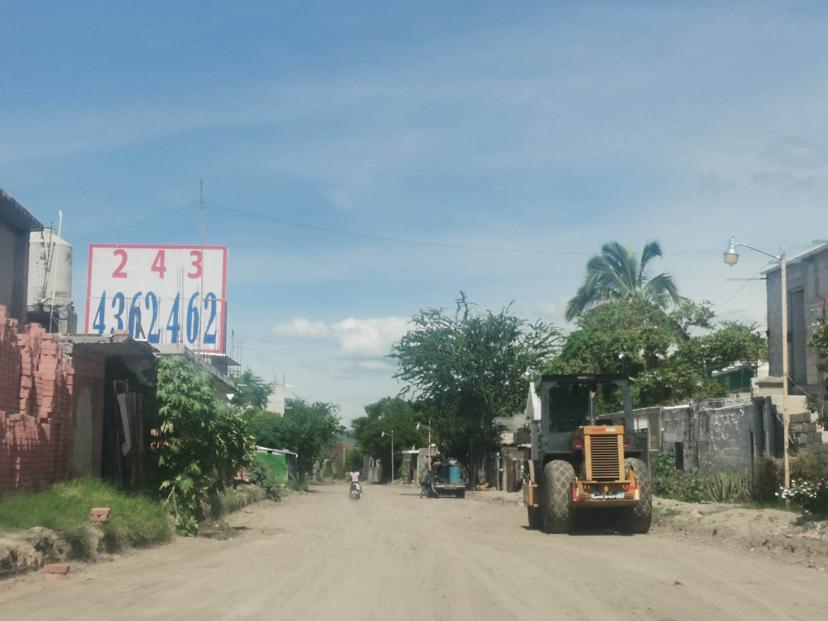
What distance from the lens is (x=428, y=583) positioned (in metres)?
12.1

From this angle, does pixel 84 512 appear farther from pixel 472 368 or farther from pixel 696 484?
pixel 472 368

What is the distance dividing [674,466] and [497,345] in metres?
21.6

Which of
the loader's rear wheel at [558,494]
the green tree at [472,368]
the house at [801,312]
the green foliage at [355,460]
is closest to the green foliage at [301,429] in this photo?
the green tree at [472,368]

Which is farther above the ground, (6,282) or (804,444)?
(6,282)

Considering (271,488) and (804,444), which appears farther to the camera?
(271,488)

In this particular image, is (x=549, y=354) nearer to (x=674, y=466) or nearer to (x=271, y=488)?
(x=271, y=488)

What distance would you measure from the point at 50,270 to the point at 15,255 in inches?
194

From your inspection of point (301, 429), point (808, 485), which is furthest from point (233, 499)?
point (301, 429)

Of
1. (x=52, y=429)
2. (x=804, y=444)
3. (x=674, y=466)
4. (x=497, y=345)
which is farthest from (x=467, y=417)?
(x=52, y=429)

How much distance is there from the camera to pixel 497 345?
169 ft

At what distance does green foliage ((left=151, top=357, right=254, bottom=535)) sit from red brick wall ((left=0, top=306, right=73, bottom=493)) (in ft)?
7.98

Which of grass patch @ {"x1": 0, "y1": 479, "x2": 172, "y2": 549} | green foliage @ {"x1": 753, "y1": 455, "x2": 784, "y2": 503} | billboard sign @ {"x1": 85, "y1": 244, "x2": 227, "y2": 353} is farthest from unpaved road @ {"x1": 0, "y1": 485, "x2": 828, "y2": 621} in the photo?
billboard sign @ {"x1": 85, "y1": 244, "x2": 227, "y2": 353}

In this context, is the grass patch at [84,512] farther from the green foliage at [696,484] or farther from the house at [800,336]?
the house at [800,336]

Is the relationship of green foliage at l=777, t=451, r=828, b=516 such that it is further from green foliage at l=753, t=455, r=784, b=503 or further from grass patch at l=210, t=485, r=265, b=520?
grass patch at l=210, t=485, r=265, b=520
